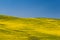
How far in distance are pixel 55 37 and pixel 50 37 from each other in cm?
37

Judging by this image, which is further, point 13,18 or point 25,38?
point 13,18

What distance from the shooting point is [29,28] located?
1459cm

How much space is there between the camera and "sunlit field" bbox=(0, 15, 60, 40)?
1256cm

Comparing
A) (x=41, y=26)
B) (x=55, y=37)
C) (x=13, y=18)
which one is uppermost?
(x=13, y=18)

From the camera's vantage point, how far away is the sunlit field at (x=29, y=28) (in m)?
12.6

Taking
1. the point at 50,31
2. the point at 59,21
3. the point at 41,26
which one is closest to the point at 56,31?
the point at 50,31

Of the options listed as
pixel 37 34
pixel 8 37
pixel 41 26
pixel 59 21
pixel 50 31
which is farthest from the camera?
pixel 59 21

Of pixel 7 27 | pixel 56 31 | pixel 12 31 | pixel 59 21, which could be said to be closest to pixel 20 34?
pixel 12 31

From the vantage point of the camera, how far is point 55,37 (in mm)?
12867

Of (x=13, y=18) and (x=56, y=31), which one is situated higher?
(x=13, y=18)

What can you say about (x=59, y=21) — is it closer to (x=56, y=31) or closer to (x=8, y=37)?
(x=56, y=31)

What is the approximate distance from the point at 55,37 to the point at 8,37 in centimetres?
302

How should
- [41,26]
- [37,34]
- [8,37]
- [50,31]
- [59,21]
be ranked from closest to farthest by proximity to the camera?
[8,37] < [37,34] < [50,31] < [41,26] < [59,21]

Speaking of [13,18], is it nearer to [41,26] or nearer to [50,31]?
[41,26]
